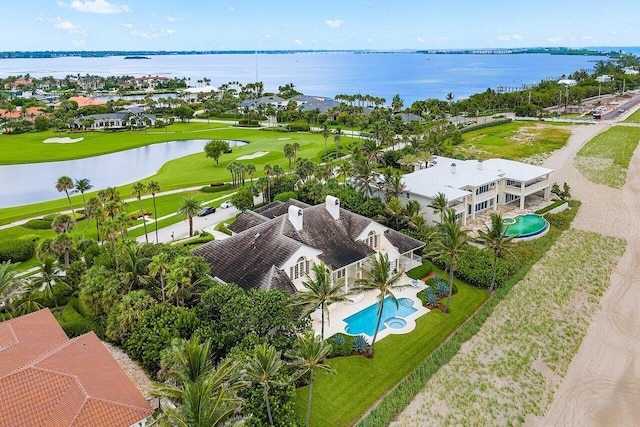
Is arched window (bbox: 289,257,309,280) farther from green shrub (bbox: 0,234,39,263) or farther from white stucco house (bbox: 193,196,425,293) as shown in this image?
green shrub (bbox: 0,234,39,263)

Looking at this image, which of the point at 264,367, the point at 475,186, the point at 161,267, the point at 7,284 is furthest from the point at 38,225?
the point at 475,186

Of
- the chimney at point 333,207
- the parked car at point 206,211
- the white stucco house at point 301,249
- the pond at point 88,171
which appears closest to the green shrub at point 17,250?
the parked car at point 206,211

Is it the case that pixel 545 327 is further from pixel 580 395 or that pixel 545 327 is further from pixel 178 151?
pixel 178 151

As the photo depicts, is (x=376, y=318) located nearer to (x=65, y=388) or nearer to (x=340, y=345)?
(x=340, y=345)

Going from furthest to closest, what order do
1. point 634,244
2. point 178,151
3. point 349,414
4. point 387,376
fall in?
point 178,151
point 634,244
point 387,376
point 349,414

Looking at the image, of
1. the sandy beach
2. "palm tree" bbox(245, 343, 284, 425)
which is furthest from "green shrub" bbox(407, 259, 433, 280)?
"palm tree" bbox(245, 343, 284, 425)

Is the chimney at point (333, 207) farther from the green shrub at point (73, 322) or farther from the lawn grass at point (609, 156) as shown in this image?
the lawn grass at point (609, 156)

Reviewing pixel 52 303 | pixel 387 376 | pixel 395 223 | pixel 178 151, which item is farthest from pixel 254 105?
pixel 387 376
